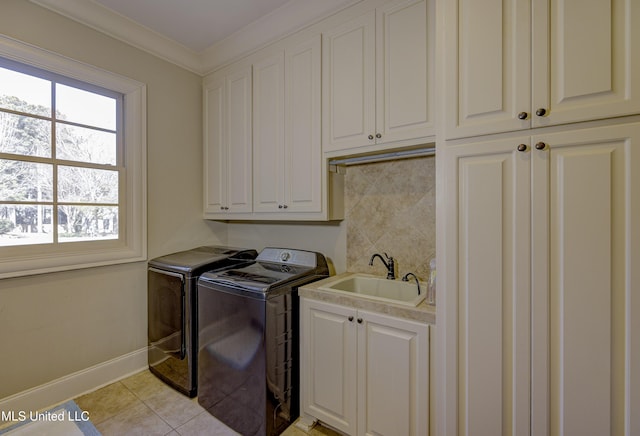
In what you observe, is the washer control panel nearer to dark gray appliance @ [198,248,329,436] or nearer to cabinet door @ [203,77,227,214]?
dark gray appliance @ [198,248,329,436]

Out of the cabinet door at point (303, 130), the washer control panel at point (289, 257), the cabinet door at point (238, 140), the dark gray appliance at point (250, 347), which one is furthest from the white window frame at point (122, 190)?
the cabinet door at point (303, 130)

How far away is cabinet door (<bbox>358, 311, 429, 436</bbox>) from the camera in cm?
134

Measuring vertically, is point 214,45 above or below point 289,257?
above

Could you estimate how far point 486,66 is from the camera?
1.08m

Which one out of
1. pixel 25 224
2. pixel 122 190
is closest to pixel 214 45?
pixel 122 190

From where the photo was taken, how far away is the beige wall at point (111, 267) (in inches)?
71.1

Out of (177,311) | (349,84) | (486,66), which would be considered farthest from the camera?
(177,311)

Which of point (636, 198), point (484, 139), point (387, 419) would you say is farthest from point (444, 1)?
point (387, 419)

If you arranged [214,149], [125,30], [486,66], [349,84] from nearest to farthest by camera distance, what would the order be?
[486,66] → [349,84] → [125,30] → [214,149]

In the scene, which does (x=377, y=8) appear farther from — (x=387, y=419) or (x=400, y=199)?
(x=387, y=419)

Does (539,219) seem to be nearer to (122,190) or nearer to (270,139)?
(270,139)

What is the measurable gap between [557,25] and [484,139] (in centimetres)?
40

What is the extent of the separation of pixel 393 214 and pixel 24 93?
2.52m

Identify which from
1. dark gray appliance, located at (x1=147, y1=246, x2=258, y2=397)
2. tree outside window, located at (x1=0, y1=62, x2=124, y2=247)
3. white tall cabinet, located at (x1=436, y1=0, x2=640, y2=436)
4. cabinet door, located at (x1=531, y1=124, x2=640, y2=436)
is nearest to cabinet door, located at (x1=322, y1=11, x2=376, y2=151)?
white tall cabinet, located at (x1=436, y1=0, x2=640, y2=436)
